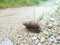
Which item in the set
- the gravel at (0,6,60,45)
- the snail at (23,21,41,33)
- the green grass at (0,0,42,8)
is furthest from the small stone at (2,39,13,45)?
the green grass at (0,0,42,8)

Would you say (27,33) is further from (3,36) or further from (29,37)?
(3,36)

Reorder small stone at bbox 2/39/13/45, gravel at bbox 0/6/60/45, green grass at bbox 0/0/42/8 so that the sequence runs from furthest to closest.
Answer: green grass at bbox 0/0/42/8 → gravel at bbox 0/6/60/45 → small stone at bbox 2/39/13/45

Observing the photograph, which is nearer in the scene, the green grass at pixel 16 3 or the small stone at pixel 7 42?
the small stone at pixel 7 42

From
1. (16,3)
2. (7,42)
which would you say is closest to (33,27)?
(7,42)

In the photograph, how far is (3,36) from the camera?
15.8ft

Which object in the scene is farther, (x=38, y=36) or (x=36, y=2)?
(x=36, y=2)

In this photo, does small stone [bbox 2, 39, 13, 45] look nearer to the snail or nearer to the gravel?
the gravel

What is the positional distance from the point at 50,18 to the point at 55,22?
46 cm

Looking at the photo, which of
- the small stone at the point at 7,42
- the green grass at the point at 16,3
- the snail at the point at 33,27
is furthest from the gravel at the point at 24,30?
the green grass at the point at 16,3

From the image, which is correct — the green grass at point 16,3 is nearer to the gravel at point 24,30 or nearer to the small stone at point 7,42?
the gravel at point 24,30

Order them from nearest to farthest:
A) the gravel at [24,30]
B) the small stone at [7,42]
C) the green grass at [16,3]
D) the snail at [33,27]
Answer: the small stone at [7,42] < the gravel at [24,30] < the snail at [33,27] < the green grass at [16,3]

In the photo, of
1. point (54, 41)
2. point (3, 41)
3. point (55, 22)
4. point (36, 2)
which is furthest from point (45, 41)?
point (36, 2)

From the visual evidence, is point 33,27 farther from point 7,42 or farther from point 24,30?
point 7,42

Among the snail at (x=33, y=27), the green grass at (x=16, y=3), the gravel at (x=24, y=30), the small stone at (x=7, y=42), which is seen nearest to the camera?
the small stone at (x=7, y=42)
